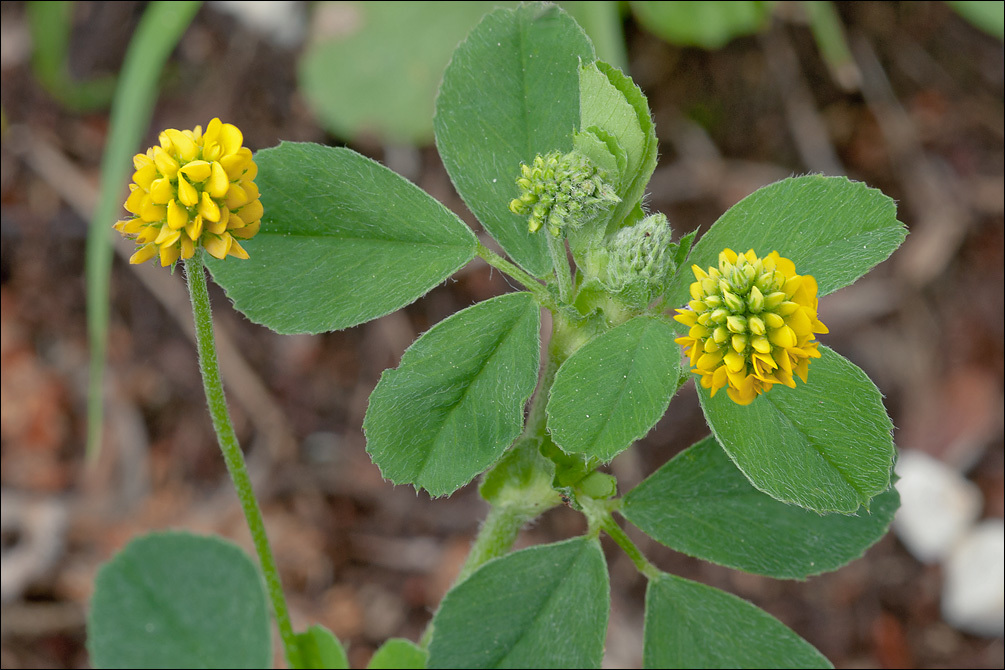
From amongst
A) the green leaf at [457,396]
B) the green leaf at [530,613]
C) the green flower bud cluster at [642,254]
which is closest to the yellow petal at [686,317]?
the green flower bud cluster at [642,254]

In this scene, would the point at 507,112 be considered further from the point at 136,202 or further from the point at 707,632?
the point at 707,632

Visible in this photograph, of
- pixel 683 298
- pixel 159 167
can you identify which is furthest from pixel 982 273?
pixel 159 167

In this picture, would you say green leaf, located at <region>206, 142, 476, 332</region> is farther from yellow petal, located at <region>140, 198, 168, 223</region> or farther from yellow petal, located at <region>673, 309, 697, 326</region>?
yellow petal, located at <region>673, 309, 697, 326</region>

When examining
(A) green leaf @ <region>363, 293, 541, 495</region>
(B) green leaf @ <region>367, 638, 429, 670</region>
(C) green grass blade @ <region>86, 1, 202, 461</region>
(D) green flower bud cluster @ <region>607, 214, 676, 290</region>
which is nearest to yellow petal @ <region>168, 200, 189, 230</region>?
(A) green leaf @ <region>363, 293, 541, 495</region>

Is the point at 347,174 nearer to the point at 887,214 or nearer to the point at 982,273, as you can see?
the point at 887,214

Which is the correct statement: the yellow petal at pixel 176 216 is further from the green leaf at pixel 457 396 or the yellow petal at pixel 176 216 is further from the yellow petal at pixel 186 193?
the green leaf at pixel 457 396
